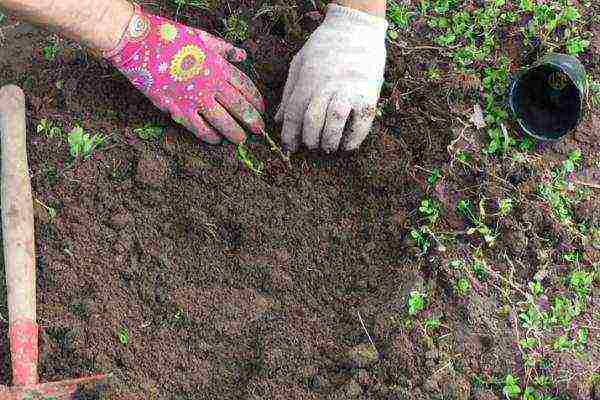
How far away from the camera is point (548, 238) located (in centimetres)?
260

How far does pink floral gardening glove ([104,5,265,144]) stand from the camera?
8.45 feet

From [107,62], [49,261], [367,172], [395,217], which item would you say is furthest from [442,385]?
[107,62]

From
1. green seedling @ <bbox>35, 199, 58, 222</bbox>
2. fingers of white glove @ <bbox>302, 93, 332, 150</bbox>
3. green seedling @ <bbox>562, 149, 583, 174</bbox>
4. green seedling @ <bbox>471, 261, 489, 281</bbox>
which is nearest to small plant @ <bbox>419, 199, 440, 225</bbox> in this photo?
green seedling @ <bbox>471, 261, 489, 281</bbox>

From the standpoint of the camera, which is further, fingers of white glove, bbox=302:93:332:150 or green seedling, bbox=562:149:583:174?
green seedling, bbox=562:149:583:174

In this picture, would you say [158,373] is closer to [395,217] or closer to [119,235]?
[119,235]

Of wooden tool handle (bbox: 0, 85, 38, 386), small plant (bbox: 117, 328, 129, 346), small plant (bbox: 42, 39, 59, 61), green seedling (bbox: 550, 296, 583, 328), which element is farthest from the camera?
small plant (bbox: 42, 39, 59, 61)

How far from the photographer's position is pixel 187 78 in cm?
261

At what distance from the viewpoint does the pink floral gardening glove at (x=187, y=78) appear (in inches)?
101

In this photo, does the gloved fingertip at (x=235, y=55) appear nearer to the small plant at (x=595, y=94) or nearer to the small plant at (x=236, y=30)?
the small plant at (x=236, y=30)

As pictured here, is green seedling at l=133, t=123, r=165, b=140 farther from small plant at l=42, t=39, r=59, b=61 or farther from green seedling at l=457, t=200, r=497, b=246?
green seedling at l=457, t=200, r=497, b=246

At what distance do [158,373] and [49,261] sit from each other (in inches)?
20.3

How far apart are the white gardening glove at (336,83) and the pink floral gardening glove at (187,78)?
153 mm

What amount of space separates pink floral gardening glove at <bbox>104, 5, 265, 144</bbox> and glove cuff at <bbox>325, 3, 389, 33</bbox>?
1.32 feet

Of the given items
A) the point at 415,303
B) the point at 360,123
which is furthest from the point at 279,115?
the point at 415,303
